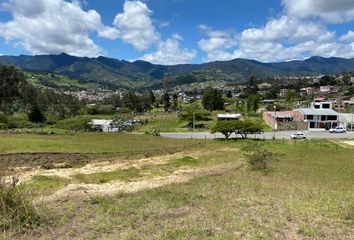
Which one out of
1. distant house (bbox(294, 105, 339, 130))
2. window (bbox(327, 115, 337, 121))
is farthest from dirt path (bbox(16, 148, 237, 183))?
window (bbox(327, 115, 337, 121))

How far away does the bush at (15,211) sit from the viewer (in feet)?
33.0

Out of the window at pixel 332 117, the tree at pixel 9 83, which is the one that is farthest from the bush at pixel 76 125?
the window at pixel 332 117

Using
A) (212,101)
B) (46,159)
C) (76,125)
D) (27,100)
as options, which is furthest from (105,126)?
(46,159)

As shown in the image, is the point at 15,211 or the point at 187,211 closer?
the point at 15,211

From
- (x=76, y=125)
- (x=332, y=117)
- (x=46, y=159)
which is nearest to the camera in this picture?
(x=46, y=159)

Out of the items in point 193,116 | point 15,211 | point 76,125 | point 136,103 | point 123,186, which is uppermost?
point 15,211

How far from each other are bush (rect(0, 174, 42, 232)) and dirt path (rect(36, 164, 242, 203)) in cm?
333

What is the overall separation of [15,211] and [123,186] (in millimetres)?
10055

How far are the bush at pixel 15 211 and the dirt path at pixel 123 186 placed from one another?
3334 mm

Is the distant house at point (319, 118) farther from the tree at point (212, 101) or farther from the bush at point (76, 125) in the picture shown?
the bush at point (76, 125)

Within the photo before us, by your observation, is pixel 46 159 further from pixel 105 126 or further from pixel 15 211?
pixel 105 126

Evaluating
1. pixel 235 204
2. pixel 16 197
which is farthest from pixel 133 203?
pixel 16 197

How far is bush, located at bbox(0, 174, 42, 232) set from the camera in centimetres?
1006

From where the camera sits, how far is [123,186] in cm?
2017
